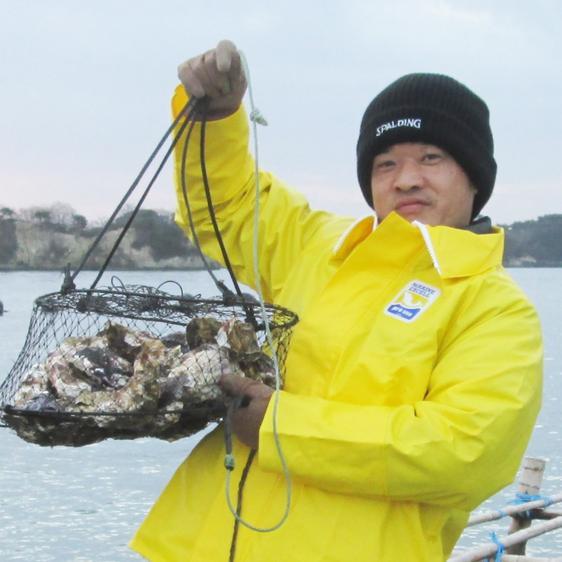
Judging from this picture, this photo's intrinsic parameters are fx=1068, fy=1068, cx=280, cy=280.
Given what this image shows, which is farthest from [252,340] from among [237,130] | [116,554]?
[116,554]

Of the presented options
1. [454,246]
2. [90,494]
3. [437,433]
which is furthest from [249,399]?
[90,494]

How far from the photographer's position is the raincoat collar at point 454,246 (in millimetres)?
2348

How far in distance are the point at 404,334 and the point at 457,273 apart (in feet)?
0.59

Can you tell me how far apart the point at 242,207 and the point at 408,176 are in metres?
0.51

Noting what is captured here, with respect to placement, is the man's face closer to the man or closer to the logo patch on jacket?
the man

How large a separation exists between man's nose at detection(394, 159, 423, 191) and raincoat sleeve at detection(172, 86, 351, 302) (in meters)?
0.28

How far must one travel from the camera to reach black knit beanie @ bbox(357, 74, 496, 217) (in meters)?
2.54

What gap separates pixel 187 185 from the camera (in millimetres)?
2842

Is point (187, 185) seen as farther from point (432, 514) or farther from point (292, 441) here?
point (432, 514)

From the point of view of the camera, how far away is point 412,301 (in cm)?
239

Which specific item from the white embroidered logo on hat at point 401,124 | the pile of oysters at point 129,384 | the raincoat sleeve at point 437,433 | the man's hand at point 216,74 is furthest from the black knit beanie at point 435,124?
the pile of oysters at point 129,384

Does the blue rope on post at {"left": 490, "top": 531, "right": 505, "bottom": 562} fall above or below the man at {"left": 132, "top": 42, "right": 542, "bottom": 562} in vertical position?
below

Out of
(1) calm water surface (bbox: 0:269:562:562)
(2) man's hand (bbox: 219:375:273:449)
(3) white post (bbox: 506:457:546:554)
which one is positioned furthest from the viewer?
(1) calm water surface (bbox: 0:269:562:562)

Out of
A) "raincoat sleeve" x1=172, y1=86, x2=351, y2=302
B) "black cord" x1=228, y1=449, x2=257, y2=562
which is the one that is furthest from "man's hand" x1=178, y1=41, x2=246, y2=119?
"black cord" x1=228, y1=449, x2=257, y2=562
